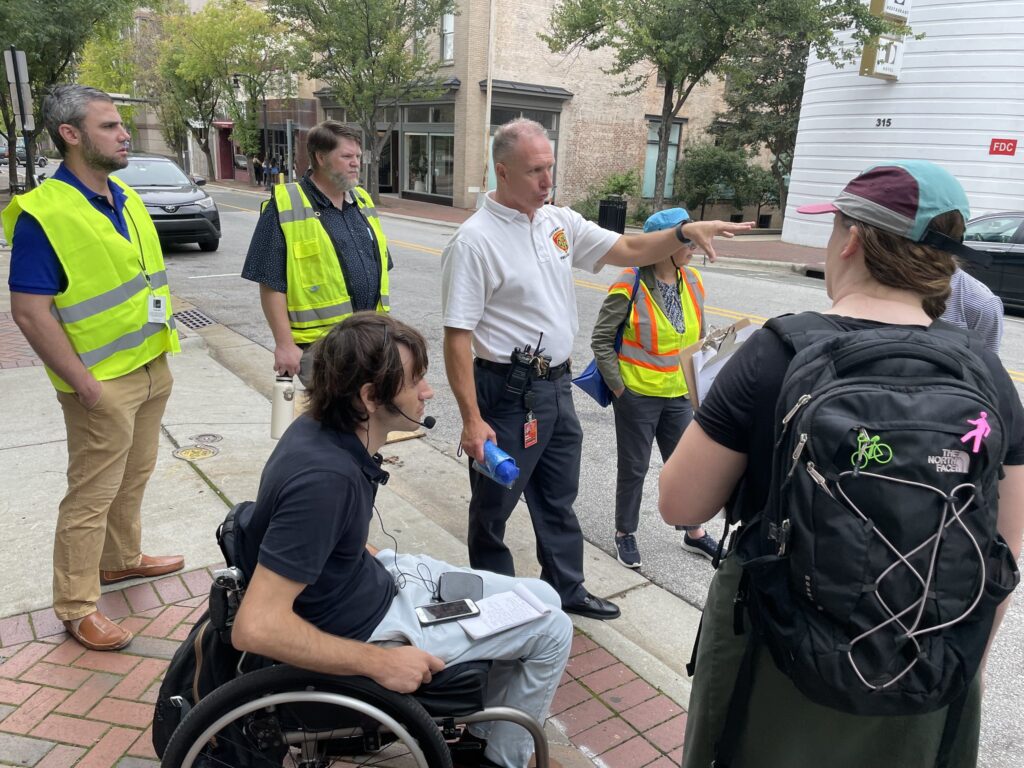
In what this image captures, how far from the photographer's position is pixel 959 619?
134 cm

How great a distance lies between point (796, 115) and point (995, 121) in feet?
35.3

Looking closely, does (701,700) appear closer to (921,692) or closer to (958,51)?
(921,692)

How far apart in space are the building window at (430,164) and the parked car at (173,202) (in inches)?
635

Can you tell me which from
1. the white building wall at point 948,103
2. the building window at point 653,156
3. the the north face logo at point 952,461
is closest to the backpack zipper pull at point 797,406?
the the north face logo at point 952,461

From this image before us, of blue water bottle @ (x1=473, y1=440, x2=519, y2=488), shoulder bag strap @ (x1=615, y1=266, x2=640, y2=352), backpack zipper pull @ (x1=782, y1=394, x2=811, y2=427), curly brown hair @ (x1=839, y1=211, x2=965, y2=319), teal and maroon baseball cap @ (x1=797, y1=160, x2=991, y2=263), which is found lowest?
blue water bottle @ (x1=473, y1=440, x2=519, y2=488)

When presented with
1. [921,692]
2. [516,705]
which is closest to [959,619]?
[921,692]

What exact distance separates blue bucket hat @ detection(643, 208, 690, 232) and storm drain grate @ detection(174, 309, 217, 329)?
255 inches

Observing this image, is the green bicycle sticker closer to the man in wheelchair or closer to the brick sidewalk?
the man in wheelchair

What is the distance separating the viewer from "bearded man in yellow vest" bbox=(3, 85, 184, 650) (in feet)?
8.80

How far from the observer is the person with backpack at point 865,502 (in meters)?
1.30

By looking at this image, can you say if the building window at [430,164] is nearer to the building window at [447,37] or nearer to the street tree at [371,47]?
the street tree at [371,47]

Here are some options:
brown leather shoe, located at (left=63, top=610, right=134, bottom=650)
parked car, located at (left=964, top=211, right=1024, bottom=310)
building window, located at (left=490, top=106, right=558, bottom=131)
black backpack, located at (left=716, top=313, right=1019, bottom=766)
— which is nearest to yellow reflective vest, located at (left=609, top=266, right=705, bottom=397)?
black backpack, located at (left=716, top=313, right=1019, bottom=766)

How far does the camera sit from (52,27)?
46.0 ft

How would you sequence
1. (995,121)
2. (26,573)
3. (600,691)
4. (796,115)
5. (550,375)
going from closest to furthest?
(600,691) < (550,375) < (26,573) < (995,121) < (796,115)
